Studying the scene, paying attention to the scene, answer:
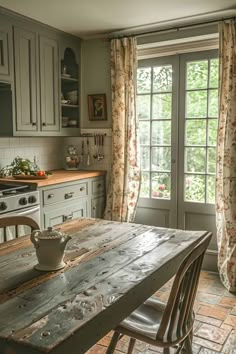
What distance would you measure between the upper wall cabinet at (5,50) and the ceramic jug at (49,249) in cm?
206

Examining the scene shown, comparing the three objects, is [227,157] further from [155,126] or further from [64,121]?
[64,121]

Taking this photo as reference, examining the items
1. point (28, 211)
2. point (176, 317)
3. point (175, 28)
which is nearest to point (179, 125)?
point (175, 28)

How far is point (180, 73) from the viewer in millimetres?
3594

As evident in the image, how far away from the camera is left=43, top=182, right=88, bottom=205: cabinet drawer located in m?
3.17

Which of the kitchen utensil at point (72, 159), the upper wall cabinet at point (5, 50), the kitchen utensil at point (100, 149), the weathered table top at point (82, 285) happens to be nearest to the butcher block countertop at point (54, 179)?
the kitchen utensil at point (100, 149)

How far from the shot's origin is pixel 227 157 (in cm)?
318

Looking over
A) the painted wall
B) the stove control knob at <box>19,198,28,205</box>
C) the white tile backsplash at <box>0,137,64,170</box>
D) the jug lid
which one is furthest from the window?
the jug lid

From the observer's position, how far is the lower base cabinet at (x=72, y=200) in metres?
Result: 3.18

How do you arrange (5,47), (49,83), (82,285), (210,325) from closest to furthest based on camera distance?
1. (82,285)
2. (210,325)
3. (5,47)
4. (49,83)

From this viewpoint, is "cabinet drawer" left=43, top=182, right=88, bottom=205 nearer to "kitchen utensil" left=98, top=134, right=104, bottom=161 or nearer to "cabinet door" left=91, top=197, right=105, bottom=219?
"cabinet door" left=91, top=197, right=105, bottom=219

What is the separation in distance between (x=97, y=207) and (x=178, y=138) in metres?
1.12

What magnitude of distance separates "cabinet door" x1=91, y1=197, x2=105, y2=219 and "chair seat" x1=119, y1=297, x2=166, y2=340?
195 cm

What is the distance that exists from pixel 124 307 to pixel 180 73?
284 centimetres

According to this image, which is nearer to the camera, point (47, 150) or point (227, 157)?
Result: point (227, 157)
